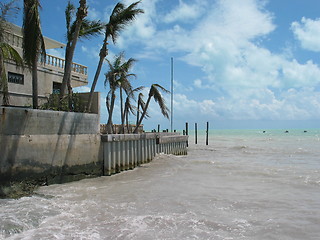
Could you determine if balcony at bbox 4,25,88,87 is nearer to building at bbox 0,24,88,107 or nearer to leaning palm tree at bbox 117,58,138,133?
building at bbox 0,24,88,107

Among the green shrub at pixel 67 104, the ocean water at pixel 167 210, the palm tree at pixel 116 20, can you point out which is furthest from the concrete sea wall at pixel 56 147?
the palm tree at pixel 116 20

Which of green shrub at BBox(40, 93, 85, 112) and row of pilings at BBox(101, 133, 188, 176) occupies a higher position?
green shrub at BBox(40, 93, 85, 112)

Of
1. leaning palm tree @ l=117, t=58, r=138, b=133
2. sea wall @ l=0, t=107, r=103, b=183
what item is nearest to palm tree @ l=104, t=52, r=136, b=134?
leaning palm tree @ l=117, t=58, r=138, b=133

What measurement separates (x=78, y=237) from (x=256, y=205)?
4.93 m

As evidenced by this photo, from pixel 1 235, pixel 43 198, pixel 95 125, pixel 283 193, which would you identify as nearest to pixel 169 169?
pixel 95 125

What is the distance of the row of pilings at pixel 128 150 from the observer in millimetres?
12672

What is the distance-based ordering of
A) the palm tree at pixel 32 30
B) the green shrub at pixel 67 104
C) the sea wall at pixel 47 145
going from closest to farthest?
the sea wall at pixel 47 145
the palm tree at pixel 32 30
the green shrub at pixel 67 104

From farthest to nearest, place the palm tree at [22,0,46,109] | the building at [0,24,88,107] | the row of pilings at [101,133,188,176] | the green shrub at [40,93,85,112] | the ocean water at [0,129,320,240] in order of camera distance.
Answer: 1. the building at [0,24,88,107]
2. the row of pilings at [101,133,188,176]
3. the green shrub at [40,93,85,112]
4. the palm tree at [22,0,46,109]
5. the ocean water at [0,129,320,240]

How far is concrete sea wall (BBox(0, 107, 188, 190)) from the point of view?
353 inches

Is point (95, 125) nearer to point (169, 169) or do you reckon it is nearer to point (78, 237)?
point (169, 169)

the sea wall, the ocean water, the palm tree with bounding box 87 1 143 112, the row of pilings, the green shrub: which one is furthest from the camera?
the palm tree with bounding box 87 1 143 112

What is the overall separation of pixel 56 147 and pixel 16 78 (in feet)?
27.6

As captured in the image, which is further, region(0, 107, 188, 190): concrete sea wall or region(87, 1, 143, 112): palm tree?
region(87, 1, 143, 112): palm tree

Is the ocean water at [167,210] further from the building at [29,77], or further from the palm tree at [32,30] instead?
the building at [29,77]
